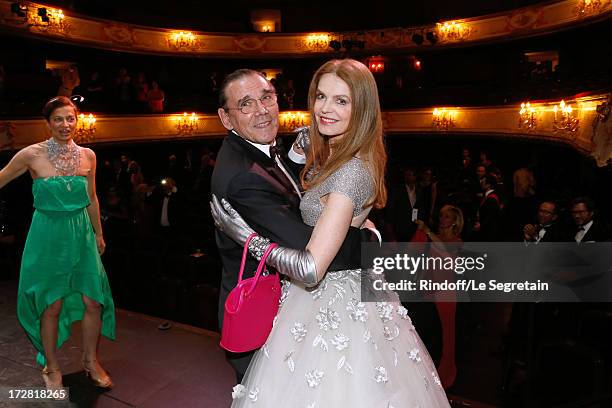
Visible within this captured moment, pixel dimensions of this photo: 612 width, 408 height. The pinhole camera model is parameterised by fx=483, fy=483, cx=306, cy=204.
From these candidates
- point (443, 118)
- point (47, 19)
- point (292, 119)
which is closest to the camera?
point (47, 19)

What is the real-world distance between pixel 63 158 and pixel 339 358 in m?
2.14

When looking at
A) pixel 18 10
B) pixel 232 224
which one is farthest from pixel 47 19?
pixel 232 224

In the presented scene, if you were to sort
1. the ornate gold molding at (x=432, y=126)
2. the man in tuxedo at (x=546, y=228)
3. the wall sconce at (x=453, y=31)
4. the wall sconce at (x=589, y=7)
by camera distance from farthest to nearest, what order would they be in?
1. the wall sconce at (x=453, y=31)
2. the wall sconce at (x=589, y=7)
3. the ornate gold molding at (x=432, y=126)
4. the man in tuxedo at (x=546, y=228)

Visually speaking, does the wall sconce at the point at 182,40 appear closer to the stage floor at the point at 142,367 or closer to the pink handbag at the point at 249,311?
the stage floor at the point at 142,367

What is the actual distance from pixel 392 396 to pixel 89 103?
12581 mm

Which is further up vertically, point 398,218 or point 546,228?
point 398,218

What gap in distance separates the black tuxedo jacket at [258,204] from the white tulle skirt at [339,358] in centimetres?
17

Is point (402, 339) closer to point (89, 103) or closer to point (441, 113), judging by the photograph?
point (89, 103)

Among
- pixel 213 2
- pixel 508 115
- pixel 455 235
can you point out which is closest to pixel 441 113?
pixel 508 115

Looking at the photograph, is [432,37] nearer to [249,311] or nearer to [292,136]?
[292,136]

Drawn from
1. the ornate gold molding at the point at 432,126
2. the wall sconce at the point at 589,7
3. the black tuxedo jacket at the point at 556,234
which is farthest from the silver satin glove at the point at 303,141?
the wall sconce at the point at 589,7

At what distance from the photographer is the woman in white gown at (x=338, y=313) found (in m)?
1.67

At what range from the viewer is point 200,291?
479 centimetres

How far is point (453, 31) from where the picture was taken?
15.8 m
